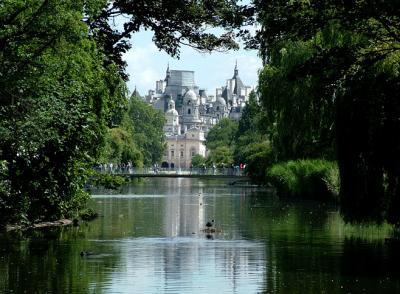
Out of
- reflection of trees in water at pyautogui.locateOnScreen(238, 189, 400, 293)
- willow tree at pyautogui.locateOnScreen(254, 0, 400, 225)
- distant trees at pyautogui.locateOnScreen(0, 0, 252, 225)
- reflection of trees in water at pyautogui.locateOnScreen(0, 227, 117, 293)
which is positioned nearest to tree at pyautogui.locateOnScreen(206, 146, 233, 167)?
reflection of trees in water at pyautogui.locateOnScreen(238, 189, 400, 293)

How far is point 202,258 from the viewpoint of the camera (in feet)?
71.5

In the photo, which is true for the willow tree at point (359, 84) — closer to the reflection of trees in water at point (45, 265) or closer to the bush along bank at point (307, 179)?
the reflection of trees in water at point (45, 265)

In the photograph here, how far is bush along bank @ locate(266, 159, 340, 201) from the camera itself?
45719 millimetres

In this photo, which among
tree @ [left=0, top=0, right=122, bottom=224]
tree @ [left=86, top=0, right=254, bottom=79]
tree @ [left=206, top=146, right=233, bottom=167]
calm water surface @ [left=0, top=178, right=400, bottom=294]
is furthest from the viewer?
tree @ [left=206, top=146, right=233, bottom=167]

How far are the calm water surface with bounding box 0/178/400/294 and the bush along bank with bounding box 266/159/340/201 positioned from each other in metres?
11.3

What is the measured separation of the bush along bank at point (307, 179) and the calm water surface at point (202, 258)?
11324 mm

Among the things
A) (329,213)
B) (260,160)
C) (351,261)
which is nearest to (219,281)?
(351,261)

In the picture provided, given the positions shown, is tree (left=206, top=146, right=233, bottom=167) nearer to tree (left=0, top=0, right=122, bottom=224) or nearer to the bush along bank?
the bush along bank

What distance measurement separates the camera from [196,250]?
23703 mm

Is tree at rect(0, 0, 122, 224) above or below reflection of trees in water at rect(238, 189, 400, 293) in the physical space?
above

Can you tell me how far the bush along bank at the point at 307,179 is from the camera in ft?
150

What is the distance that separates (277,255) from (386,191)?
2.67 meters

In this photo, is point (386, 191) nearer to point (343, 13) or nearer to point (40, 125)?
point (343, 13)

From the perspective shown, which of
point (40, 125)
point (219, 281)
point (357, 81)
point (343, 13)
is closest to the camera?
point (219, 281)
